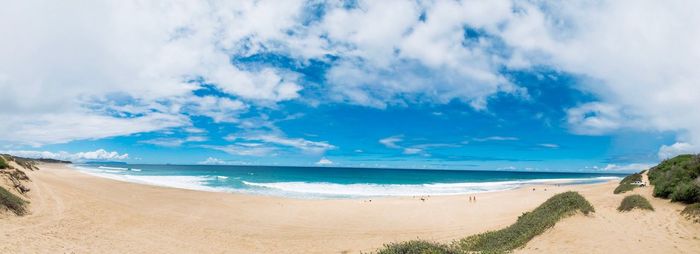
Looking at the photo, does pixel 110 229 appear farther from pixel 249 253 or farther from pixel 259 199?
pixel 259 199

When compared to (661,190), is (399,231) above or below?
below

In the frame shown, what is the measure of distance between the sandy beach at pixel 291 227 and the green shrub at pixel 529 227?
1.23 ft

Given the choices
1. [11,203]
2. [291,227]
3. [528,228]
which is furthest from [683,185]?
[11,203]

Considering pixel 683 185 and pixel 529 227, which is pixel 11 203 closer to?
pixel 529 227

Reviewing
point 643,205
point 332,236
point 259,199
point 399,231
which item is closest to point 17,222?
point 332,236

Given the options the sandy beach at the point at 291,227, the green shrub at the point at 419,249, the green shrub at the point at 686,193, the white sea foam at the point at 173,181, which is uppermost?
the green shrub at the point at 686,193

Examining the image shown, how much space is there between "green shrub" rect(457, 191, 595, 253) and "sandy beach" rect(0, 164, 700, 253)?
0.37 meters

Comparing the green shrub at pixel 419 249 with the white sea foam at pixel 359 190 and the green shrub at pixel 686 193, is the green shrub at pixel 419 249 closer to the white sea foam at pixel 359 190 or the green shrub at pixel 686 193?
the green shrub at pixel 686 193

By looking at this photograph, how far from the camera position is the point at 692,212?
45.2 feet

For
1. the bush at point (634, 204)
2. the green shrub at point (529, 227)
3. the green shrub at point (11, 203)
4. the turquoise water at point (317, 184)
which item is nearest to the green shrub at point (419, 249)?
the green shrub at point (529, 227)

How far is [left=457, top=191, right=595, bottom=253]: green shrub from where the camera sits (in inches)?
508

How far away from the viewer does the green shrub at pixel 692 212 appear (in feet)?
43.5

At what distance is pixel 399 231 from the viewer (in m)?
20.2

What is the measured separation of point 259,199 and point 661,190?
2748cm
